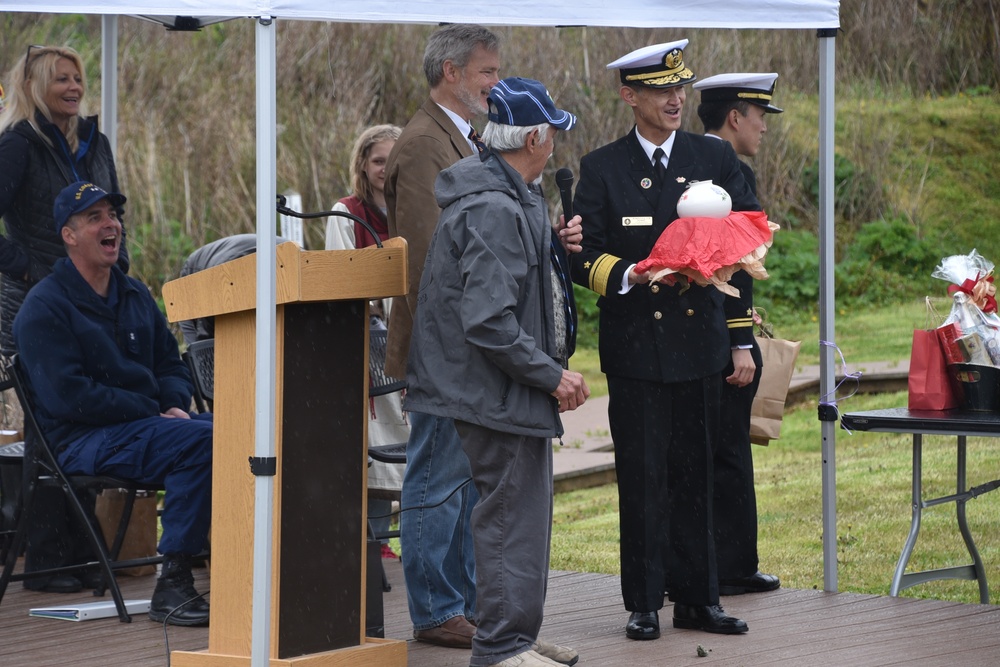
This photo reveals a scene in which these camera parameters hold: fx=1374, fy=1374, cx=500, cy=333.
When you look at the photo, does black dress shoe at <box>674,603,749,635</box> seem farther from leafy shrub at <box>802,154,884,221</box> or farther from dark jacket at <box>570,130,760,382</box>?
leafy shrub at <box>802,154,884,221</box>

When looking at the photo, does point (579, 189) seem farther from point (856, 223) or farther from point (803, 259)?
point (856, 223)

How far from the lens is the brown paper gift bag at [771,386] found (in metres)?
5.74

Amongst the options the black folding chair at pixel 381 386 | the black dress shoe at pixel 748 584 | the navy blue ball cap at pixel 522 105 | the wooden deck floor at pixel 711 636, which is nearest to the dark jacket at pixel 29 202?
the black folding chair at pixel 381 386

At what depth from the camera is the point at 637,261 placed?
189 inches

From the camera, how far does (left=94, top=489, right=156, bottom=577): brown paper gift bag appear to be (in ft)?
19.6

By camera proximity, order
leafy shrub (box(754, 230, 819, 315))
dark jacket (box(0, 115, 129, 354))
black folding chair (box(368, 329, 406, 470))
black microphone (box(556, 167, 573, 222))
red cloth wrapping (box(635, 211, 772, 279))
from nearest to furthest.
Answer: black microphone (box(556, 167, 573, 222)) < red cloth wrapping (box(635, 211, 772, 279)) < black folding chair (box(368, 329, 406, 470)) < dark jacket (box(0, 115, 129, 354)) < leafy shrub (box(754, 230, 819, 315))

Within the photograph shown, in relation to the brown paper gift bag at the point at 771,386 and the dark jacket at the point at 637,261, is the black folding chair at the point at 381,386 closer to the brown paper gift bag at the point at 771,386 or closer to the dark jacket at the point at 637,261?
the dark jacket at the point at 637,261

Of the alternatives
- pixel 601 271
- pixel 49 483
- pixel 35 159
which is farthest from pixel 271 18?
pixel 35 159

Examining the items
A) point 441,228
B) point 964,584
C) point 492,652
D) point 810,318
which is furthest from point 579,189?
point 810,318

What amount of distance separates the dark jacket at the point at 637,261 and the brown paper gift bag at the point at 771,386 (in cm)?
86

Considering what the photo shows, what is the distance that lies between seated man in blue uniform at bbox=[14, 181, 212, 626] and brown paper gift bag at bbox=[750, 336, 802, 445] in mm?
2266

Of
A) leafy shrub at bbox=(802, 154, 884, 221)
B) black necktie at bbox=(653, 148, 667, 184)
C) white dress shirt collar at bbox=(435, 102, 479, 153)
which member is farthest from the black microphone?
leafy shrub at bbox=(802, 154, 884, 221)

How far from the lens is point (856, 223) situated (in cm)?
1630

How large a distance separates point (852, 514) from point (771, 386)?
2.74 m
